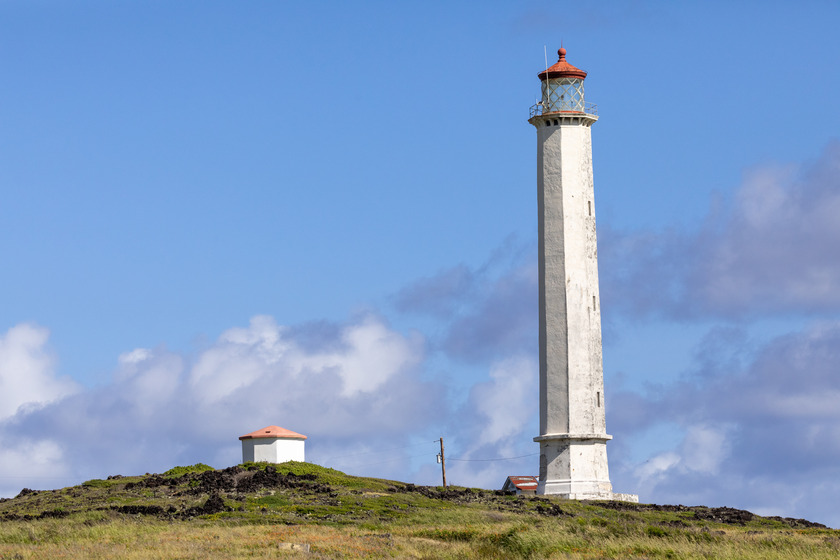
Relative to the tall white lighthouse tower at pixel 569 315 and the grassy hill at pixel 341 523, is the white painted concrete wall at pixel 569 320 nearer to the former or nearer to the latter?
the tall white lighthouse tower at pixel 569 315

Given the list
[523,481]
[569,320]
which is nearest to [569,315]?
[569,320]

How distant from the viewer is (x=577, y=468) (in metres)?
48.4

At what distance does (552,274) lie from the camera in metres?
49.7

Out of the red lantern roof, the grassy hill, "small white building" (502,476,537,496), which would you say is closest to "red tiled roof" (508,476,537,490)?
"small white building" (502,476,537,496)

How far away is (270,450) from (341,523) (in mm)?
18183

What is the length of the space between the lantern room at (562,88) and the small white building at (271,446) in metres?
19.3

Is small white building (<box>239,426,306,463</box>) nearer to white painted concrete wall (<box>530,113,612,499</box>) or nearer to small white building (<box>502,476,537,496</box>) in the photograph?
white painted concrete wall (<box>530,113,612,499</box>)

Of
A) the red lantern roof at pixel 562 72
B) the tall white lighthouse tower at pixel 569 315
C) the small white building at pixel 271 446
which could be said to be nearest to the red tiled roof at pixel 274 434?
the small white building at pixel 271 446

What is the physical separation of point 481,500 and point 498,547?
1619cm

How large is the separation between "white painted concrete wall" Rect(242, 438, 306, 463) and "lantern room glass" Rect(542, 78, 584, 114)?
1962 centimetres

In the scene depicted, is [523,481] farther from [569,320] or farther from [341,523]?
[341,523]

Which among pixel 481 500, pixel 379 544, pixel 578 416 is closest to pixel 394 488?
pixel 481 500

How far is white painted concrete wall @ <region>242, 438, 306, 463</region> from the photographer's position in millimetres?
56125

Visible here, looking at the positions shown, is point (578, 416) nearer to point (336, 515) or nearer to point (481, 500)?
point (481, 500)
